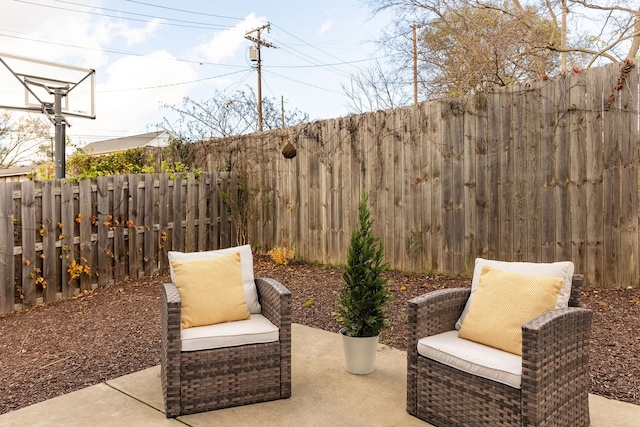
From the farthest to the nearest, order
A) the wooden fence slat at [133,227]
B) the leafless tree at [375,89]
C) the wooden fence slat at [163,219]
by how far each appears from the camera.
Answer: the leafless tree at [375,89] → the wooden fence slat at [163,219] → the wooden fence slat at [133,227]

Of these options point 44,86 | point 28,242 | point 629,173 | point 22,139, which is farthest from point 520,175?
point 22,139

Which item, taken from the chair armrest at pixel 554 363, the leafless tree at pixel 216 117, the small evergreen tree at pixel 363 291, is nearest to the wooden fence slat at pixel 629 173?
the chair armrest at pixel 554 363

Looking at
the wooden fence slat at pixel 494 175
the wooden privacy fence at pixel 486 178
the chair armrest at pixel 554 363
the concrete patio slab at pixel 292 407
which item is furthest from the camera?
the wooden fence slat at pixel 494 175

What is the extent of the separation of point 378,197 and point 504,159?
5.09 ft

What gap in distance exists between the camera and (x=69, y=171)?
33.0 feet

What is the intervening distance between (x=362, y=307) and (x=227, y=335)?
35.0 inches

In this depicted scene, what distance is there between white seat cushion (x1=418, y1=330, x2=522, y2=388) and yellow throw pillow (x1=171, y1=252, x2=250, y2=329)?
111 centimetres

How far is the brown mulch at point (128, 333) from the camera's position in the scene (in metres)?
2.87

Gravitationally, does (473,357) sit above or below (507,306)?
below

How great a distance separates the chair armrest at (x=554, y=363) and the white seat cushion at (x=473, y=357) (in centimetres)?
8

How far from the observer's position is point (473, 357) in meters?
2.12

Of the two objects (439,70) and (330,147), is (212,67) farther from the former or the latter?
(330,147)

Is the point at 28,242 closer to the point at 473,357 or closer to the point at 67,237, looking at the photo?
the point at 67,237

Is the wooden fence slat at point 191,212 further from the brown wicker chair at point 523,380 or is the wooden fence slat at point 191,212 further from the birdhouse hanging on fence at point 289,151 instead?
the brown wicker chair at point 523,380
